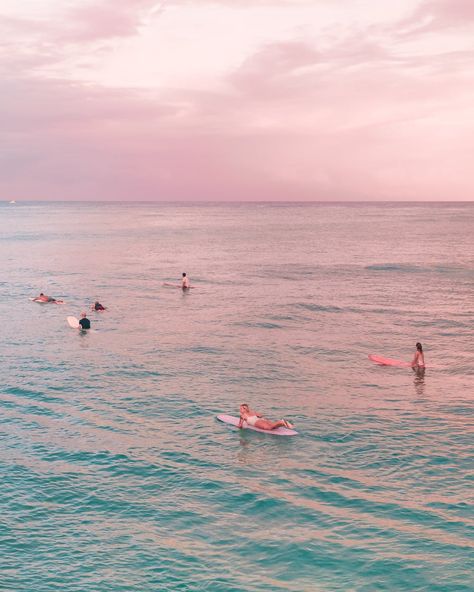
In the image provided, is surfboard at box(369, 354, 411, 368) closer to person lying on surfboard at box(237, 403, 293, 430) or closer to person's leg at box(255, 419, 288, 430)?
person lying on surfboard at box(237, 403, 293, 430)

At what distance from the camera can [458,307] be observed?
204 ft

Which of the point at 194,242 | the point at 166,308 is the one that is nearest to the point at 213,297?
the point at 166,308

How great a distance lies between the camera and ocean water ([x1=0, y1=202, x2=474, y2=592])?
64.0 ft

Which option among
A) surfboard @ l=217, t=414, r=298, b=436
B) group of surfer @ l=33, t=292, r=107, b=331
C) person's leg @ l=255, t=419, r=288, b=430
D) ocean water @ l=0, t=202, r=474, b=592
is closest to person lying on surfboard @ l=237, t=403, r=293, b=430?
person's leg @ l=255, t=419, r=288, b=430

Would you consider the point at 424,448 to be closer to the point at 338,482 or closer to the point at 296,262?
the point at 338,482

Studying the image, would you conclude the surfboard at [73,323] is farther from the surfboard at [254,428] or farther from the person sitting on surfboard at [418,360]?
the person sitting on surfboard at [418,360]

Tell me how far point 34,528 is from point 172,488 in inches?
206

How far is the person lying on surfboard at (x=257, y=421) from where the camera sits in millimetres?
28922

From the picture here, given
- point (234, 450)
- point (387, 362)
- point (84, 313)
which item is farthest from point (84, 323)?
point (234, 450)

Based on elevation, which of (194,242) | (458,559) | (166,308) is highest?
(194,242)

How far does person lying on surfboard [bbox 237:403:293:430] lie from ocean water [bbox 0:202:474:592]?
628mm

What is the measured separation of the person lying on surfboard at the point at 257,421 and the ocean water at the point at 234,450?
24.7 inches

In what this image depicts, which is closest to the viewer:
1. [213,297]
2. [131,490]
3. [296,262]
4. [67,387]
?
[131,490]

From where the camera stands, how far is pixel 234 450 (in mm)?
27625
